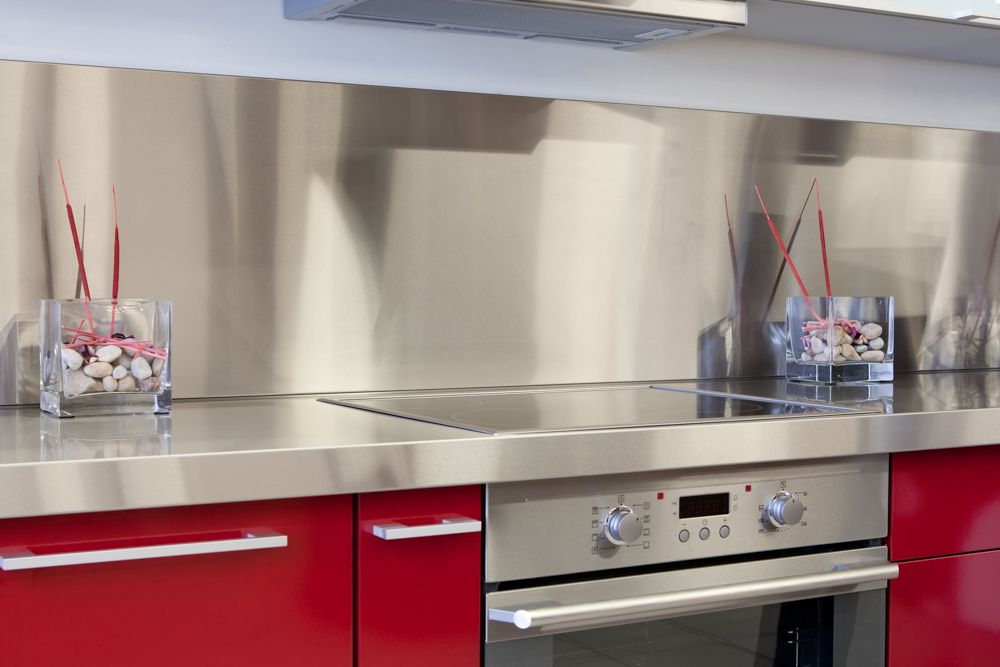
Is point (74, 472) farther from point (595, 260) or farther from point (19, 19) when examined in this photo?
point (595, 260)

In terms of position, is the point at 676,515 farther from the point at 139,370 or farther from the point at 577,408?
the point at 139,370

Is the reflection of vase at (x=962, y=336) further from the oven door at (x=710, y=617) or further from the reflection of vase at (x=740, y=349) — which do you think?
the oven door at (x=710, y=617)

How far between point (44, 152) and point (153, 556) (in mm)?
728

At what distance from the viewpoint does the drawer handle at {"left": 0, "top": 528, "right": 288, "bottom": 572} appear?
992 mm

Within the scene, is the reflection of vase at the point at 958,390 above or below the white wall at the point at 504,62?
below

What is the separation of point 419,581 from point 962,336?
4.91ft

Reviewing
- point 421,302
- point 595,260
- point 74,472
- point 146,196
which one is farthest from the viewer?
point 595,260

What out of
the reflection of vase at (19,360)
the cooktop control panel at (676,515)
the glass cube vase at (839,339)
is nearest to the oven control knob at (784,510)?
the cooktop control panel at (676,515)

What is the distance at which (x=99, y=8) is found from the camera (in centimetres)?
157

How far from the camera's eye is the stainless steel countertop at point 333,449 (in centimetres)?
103

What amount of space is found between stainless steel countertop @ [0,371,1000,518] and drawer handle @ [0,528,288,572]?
0.13 feet

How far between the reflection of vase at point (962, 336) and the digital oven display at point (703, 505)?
1039 millimetres

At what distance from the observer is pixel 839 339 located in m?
1.87

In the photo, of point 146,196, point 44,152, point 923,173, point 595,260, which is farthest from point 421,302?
point 923,173
